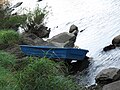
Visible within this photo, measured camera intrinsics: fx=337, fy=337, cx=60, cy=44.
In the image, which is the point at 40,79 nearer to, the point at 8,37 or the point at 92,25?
the point at 8,37

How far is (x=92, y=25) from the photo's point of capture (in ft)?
73.3

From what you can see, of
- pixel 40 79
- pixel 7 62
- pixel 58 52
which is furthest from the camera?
pixel 58 52

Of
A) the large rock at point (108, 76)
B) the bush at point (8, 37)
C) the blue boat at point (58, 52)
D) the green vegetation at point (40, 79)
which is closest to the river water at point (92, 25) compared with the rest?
the large rock at point (108, 76)

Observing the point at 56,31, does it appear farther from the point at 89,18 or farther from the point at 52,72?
the point at 52,72

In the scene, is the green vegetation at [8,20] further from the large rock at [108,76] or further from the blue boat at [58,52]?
the large rock at [108,76]

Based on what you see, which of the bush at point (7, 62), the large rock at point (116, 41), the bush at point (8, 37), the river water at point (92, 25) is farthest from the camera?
the large rock at point (116, 41)

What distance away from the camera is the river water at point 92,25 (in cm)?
1426

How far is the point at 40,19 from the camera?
65.1 ft

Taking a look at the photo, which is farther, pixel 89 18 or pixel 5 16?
pixel 89 18

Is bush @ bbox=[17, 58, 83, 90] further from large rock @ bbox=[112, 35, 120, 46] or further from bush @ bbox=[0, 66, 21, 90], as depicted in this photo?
large rock @ bbox=[112, 35, 120, 46]

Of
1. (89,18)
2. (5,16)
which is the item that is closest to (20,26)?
(5,16)

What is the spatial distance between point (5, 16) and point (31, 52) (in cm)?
677

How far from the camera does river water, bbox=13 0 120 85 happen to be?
14.3m

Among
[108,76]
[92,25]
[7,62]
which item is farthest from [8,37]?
[92,25]
